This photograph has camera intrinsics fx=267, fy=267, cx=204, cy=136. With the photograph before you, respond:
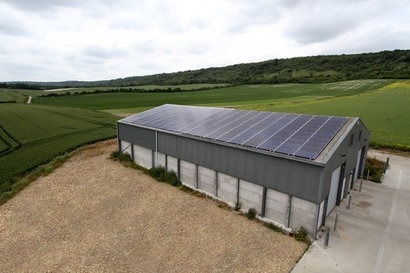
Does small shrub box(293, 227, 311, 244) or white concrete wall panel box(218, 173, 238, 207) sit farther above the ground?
white concrete wall panel box(218, 173, 238, 207)

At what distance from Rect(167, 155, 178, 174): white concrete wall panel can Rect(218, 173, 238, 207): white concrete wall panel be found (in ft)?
15.5

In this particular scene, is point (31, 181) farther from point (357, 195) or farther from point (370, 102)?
point (370, 102)

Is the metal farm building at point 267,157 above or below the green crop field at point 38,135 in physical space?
above

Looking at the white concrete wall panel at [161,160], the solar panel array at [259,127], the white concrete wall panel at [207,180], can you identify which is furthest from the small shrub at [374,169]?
the white concrete wall panel at [161,160]

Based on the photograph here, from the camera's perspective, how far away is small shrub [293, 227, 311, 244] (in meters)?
14.5

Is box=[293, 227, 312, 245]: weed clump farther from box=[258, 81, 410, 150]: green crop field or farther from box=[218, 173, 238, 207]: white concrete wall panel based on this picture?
box=[258, 81, 410, 150]: green crop field

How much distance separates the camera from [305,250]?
539 inches

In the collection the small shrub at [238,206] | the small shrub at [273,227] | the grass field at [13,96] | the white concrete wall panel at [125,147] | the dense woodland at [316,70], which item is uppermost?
the dense woodland at [316,70]

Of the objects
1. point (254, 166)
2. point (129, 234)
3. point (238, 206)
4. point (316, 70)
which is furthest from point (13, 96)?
point (316, 70)

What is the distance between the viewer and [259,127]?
19.7 m

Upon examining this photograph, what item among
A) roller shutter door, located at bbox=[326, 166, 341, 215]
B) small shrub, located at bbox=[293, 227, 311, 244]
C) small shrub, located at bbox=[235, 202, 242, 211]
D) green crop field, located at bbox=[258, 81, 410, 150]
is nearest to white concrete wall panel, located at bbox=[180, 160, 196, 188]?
small shrub, located at bbox=[235, 202, 242, 211]

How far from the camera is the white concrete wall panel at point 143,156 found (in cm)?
2505

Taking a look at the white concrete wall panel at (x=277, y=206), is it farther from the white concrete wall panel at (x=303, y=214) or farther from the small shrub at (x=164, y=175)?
the small shrub at (x=164, y=175)

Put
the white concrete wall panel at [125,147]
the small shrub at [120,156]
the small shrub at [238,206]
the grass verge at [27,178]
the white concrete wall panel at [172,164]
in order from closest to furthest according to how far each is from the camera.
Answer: the small shrub at [238,206] < the grass verge at [27,178] < the white concrete wall panel at [172,164] < the small shrub at [120,156] < the white concrete wall panel at [125,147]
